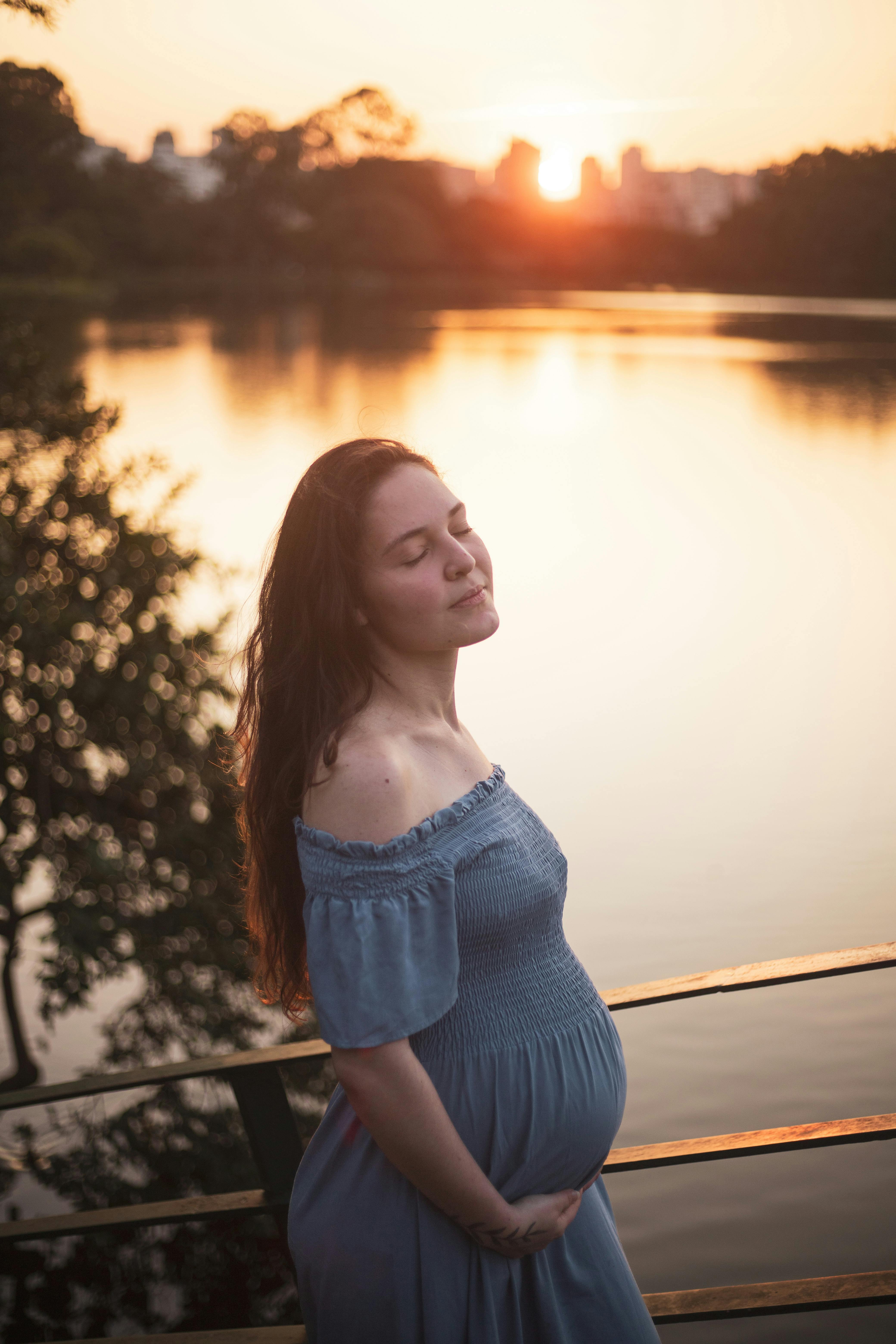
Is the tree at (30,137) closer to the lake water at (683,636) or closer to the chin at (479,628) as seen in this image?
the lake water at (683,636)

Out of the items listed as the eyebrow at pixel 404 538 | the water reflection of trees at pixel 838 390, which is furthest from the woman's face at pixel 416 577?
the water reflection of trees at pixel 838 390

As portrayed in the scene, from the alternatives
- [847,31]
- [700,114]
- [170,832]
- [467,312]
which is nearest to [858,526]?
[467,312]

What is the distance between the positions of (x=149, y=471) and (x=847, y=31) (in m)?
5.90

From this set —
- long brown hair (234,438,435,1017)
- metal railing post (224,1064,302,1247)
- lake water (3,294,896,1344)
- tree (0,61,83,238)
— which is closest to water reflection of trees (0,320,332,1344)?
Answer: lake water (3,294,896,1344)

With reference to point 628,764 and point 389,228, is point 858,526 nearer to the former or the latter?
point 628,764

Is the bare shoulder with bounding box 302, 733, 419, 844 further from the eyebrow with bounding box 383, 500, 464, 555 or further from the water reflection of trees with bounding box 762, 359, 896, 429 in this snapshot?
the water reflection of trees with bounding box 762, 359, 896, 429

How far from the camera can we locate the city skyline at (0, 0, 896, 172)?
25.7 ft

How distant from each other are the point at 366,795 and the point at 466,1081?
296 mm

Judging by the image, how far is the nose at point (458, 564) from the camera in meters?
1.07

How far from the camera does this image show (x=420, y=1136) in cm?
93

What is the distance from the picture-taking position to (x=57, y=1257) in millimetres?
7082

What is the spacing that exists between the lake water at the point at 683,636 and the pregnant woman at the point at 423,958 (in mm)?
4934

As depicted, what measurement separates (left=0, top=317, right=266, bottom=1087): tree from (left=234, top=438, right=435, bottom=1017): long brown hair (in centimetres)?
474

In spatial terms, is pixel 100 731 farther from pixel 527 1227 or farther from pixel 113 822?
pixel 527 1227
